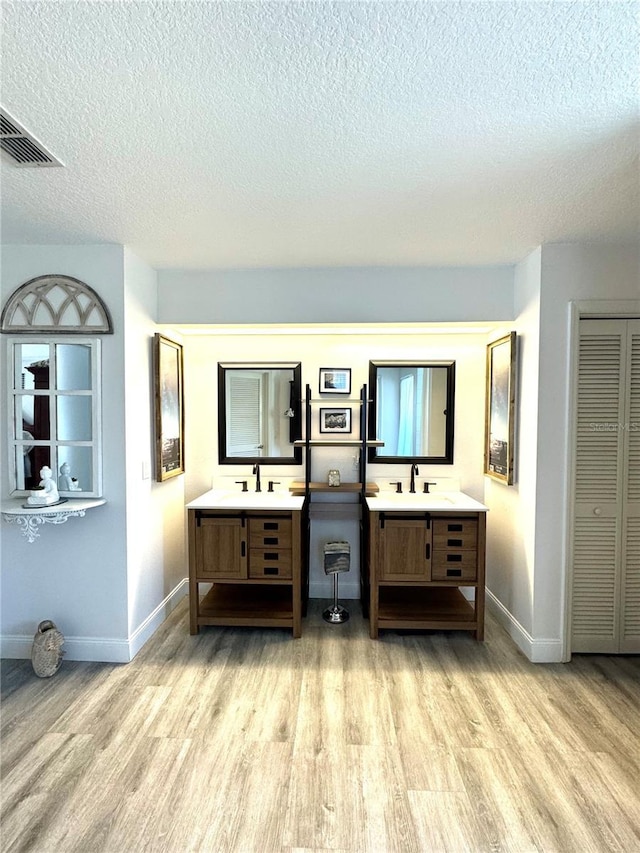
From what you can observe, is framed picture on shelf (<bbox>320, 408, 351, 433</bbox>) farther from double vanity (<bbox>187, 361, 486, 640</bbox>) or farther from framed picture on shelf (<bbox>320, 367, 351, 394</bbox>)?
framed picture on shelf (<bbox>320, 367, 351, 394</bbox>)

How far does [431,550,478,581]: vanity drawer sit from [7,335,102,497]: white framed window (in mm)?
2176

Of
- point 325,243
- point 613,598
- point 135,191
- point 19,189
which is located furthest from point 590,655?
point 19,189

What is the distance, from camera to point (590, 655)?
8.90 ft

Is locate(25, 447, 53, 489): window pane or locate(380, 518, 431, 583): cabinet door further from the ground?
locate(25, 447, 53, 489): window pane

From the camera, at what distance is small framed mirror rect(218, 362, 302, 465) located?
11.5 feet

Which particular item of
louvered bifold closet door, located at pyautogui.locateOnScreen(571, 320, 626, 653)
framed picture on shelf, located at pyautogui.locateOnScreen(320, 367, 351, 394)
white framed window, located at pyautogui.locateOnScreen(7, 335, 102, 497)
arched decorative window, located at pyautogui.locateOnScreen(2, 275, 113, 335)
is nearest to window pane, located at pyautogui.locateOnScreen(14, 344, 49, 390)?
white framed window, located at pyautogui.locateOnScreen(7, 335, 102, 497)

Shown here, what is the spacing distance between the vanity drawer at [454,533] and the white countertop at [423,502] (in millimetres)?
87

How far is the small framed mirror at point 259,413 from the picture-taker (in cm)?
351

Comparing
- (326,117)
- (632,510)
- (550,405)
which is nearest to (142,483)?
(326,117)

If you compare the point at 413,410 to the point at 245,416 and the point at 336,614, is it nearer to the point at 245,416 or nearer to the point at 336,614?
the point at 245,416

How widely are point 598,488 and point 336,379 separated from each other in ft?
6.34

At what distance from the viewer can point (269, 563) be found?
2.91 metres

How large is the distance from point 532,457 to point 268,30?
243cm

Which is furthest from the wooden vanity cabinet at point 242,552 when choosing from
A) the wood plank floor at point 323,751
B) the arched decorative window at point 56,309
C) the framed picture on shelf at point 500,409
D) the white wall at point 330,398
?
the framed picture on shelf at point 500,409
